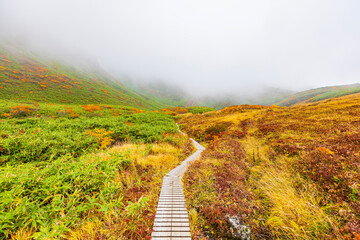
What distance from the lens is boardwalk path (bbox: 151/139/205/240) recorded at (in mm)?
3898

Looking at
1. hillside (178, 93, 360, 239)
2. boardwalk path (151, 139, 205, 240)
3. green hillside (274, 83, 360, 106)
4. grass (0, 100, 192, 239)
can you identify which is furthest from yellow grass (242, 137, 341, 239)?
green hillside (274, 83, 360, 106)

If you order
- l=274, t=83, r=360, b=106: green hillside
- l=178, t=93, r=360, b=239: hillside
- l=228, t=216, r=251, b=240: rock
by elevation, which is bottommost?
l=228, t=216, r=251, b=240: rock

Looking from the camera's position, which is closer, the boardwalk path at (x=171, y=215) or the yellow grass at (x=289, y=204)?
the yellow grass at (x=289, y=204)

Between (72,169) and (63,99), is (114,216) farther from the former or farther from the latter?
(63,99)

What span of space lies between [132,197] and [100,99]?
64768 millimetres

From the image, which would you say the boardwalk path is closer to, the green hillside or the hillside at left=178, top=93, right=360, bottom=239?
the hillside at left=178, top=93, right=360, bottom=239

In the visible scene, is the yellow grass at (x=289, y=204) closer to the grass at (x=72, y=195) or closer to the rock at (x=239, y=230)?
the rock at (x=239, y=230)

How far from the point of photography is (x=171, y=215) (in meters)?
4.55

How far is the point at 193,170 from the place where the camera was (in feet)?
23.6

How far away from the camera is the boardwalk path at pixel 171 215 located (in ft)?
12.8

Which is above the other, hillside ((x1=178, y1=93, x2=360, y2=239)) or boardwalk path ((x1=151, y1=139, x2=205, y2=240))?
hillside ((x1=178, y1=93, x2=360, y2=239))

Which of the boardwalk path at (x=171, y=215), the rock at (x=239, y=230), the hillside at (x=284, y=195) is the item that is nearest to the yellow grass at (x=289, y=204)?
the hillside at (x=284, y=195)

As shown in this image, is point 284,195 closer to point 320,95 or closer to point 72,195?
point 72,195

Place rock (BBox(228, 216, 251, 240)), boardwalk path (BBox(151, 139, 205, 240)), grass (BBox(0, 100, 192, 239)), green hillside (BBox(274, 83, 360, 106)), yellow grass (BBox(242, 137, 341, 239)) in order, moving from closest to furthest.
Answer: grass (BBox(0, 100, 192, 239)) → yellow grass (BBox(242, 137, 341, 239)) → rock (BBox(228, 216, 251, 240)) → boardwalk path (BBox(151, 139, 205, 240)) → green hillside (BBox(274, 83, 360, 106))
